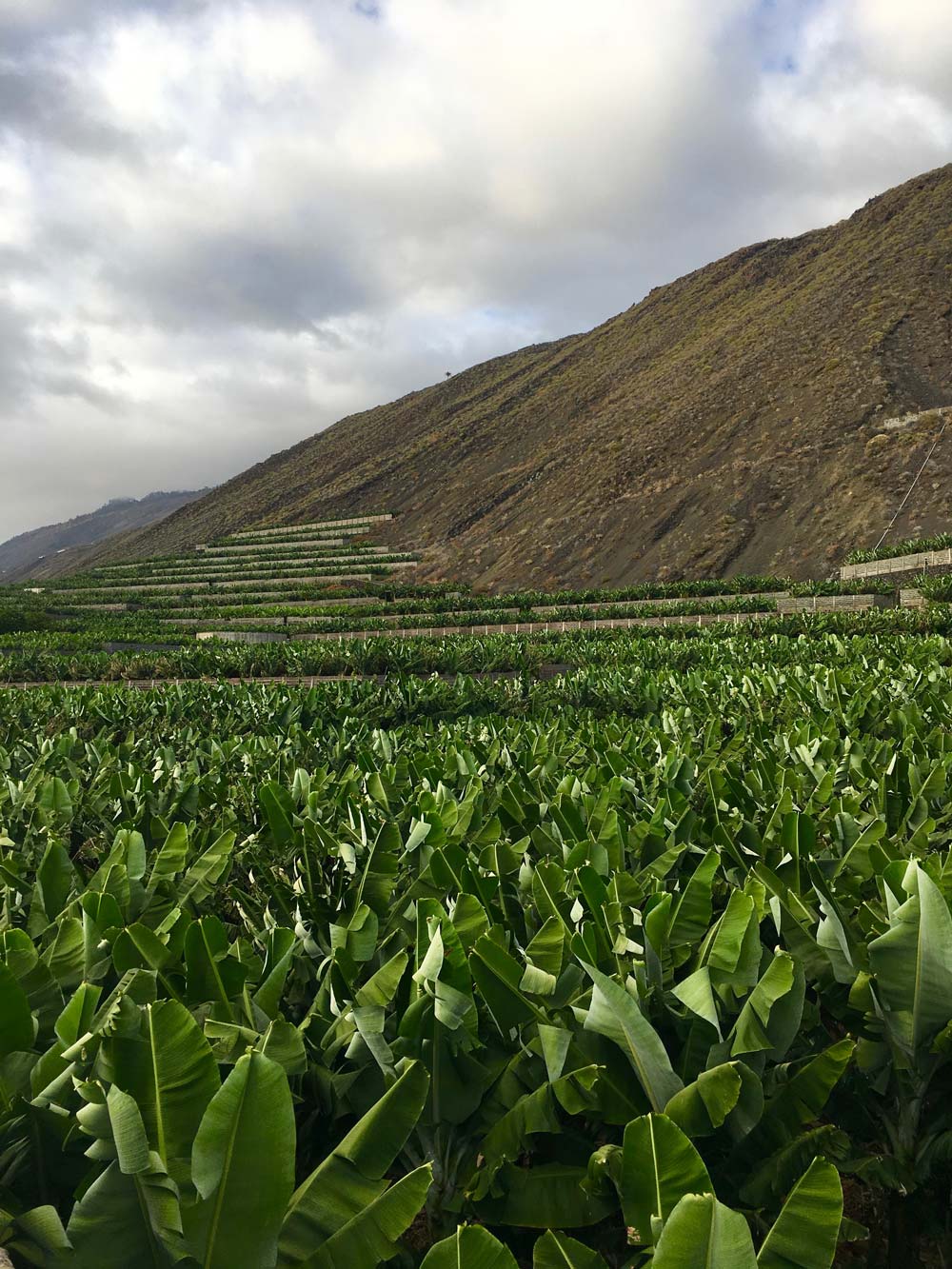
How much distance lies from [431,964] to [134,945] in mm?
566

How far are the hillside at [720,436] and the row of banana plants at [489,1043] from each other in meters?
29.7

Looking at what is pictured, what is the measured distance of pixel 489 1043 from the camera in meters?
1.31

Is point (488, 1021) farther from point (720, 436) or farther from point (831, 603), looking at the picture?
point (720, 436)

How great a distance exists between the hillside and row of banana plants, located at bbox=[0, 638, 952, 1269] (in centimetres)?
2970

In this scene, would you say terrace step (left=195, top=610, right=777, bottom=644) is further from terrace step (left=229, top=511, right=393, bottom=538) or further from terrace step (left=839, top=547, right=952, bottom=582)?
terrace step (left=229, top=511, right=393, bottom=538)

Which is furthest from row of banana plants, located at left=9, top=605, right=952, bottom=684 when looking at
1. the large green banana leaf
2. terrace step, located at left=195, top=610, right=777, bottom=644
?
the large green banana leaf

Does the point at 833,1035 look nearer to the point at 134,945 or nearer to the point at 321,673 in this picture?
the point at 134,945

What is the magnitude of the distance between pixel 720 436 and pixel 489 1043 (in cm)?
4159

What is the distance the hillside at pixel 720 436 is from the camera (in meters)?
32.0

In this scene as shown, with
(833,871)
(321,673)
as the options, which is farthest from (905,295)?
(833,871)

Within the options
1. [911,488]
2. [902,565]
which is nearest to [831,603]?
[902,565]

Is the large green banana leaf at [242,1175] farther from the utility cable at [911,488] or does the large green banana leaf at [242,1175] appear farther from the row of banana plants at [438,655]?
the utility cable at [911,488]

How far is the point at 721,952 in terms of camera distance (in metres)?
1.39

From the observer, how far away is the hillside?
32031mm
